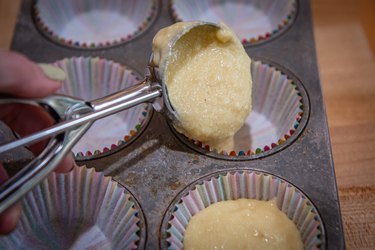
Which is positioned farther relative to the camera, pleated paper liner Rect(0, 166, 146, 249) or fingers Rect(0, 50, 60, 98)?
pleated paper liner Rect(0, 166, 146, 249)

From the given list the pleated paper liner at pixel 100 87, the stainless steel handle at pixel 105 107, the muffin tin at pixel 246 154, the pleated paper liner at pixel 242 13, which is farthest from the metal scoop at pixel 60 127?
the pleated paper liner at pixel 242 13

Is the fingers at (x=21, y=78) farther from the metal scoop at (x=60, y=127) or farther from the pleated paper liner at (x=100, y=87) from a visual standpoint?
the pleated paper liner at (x=100, y=87)

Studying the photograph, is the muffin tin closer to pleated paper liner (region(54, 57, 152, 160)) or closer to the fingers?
pleated paper liner (region(54, 57, 152, 160))

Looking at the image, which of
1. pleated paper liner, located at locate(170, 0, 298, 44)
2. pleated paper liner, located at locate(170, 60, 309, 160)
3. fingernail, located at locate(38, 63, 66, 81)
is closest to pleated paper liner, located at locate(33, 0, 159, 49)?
pleated paper liner, located at locate(170, 0, 298, 44)

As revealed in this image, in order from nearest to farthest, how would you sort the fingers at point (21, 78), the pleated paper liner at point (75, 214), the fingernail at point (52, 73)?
the fingers at point (21, 78) < the fingernail at point (52, 73) < the pleated paper liner at point (75, 214)

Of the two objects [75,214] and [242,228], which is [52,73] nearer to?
[75,214]
